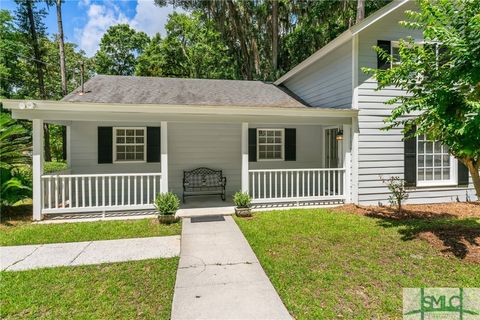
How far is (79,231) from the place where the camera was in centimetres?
549

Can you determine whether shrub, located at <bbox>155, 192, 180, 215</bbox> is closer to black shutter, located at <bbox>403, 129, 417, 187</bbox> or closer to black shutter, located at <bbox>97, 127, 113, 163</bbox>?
black shutter, located at <bbox>97, 127, 113, 163</bbox>

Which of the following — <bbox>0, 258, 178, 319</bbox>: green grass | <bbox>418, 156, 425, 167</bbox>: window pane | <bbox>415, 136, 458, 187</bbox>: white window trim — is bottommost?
<bbox>0, 258, 178, 319</bbox>: green grass

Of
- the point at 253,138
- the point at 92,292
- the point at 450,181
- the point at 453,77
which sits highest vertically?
the point at 453,77

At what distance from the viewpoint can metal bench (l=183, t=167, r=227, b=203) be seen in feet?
29.0

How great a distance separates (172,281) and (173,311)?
2.14 ft

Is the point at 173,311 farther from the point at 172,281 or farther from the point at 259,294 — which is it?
the point at 259,294

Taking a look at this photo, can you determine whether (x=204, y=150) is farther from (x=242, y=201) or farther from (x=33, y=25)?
(x=33, y=25)

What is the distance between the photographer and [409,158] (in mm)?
7574

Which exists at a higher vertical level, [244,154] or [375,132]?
[375,132]

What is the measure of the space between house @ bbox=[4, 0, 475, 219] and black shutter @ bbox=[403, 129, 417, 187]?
28mm

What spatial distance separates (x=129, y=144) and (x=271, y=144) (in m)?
4.70

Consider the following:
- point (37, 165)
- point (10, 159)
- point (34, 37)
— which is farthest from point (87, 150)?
point (34, 37)

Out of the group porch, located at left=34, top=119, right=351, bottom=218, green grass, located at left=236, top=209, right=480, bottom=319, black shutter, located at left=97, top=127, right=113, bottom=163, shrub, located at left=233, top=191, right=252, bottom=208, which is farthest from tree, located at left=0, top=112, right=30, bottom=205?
green grass, located at left=236, top=209, right=480, bottom=319

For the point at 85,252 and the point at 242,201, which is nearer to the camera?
the point at 85,252
